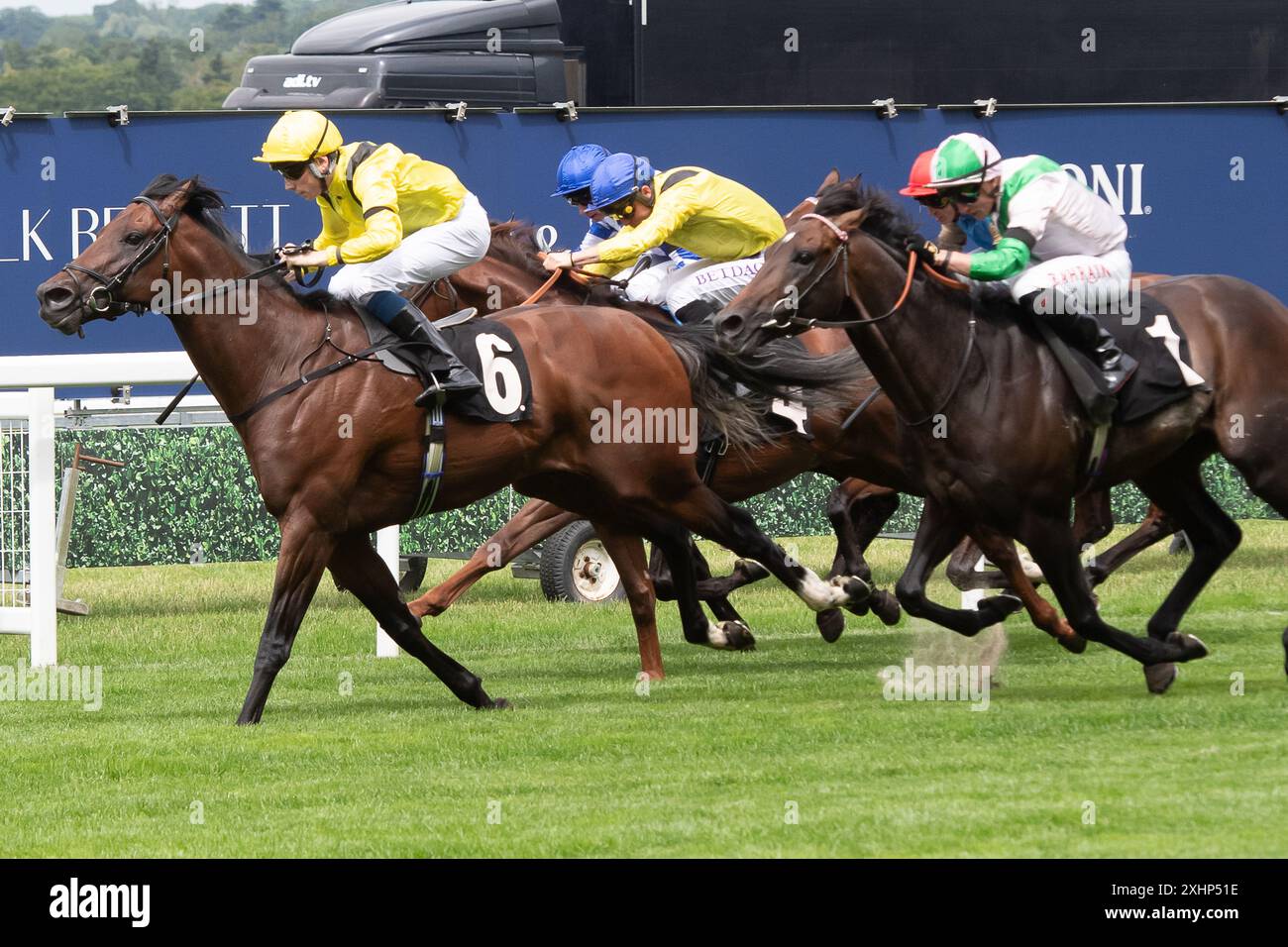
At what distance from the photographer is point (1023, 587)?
7414 millimetres

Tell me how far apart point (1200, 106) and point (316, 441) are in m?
7.15

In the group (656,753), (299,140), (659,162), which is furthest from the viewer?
(659,162)

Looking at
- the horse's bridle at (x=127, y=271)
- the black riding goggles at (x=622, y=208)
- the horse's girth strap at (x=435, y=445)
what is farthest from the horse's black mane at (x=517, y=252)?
the horse's bridle at (x=127, y=271)

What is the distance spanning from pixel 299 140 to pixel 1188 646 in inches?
145

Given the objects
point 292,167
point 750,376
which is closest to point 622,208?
point 750,376

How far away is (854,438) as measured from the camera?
8.59 m

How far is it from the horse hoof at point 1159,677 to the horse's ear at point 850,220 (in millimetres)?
1891

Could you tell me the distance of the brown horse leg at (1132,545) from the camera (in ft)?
30.0

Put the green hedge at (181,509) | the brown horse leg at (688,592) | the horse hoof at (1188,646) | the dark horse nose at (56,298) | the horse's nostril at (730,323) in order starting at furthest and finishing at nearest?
the green hedge at (181,509)
the brown horse leg at (688,592)
the dark horse nose at (56,298)
the horse hoof at (1188,646)
the horse's nostril at (730,323)

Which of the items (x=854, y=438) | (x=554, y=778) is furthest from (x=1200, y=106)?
(x=554, y=778)

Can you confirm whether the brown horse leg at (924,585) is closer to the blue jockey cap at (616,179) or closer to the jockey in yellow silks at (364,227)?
the jockey in yellow silks at (364,227)

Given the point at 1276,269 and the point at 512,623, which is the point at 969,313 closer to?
the point at 512,623

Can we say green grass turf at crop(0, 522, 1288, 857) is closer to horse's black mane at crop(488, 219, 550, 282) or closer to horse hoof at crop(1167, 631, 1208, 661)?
A: horse hoof at crop(1167, 631, 1208, 661)

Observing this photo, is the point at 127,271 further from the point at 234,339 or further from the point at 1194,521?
the point at 1194,521
